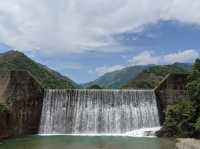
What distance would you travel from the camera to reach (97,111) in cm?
2380

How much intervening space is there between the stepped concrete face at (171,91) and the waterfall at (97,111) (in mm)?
487

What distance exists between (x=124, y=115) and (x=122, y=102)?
2.92ft

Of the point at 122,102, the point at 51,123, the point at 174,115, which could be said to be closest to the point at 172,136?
the point at 174,115

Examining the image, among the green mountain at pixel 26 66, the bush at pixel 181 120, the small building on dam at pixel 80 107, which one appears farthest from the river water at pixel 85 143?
the green mountain at pixel 26 66

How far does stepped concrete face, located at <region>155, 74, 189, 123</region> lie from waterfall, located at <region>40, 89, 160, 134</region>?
49cm

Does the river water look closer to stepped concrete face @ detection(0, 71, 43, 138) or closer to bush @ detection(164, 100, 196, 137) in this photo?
bush @ detection(164, 100, 196, 137)

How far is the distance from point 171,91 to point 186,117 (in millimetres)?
3972

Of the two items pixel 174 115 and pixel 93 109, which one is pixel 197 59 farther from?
pixel 93 109

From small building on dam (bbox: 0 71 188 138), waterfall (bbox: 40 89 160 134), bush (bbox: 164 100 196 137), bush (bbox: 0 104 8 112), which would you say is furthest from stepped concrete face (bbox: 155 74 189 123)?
bush (bbox: 0 104 8 112)

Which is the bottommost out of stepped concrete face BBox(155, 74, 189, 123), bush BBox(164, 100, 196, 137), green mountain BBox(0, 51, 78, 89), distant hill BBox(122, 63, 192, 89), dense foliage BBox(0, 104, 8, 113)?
bush BBox(164, 100, 196, 137)

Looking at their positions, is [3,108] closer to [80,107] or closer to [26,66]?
[80,107]

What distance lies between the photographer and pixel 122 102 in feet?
79.1

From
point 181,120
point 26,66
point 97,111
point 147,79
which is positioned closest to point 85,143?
point 97,111

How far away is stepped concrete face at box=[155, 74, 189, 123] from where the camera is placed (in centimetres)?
2430
